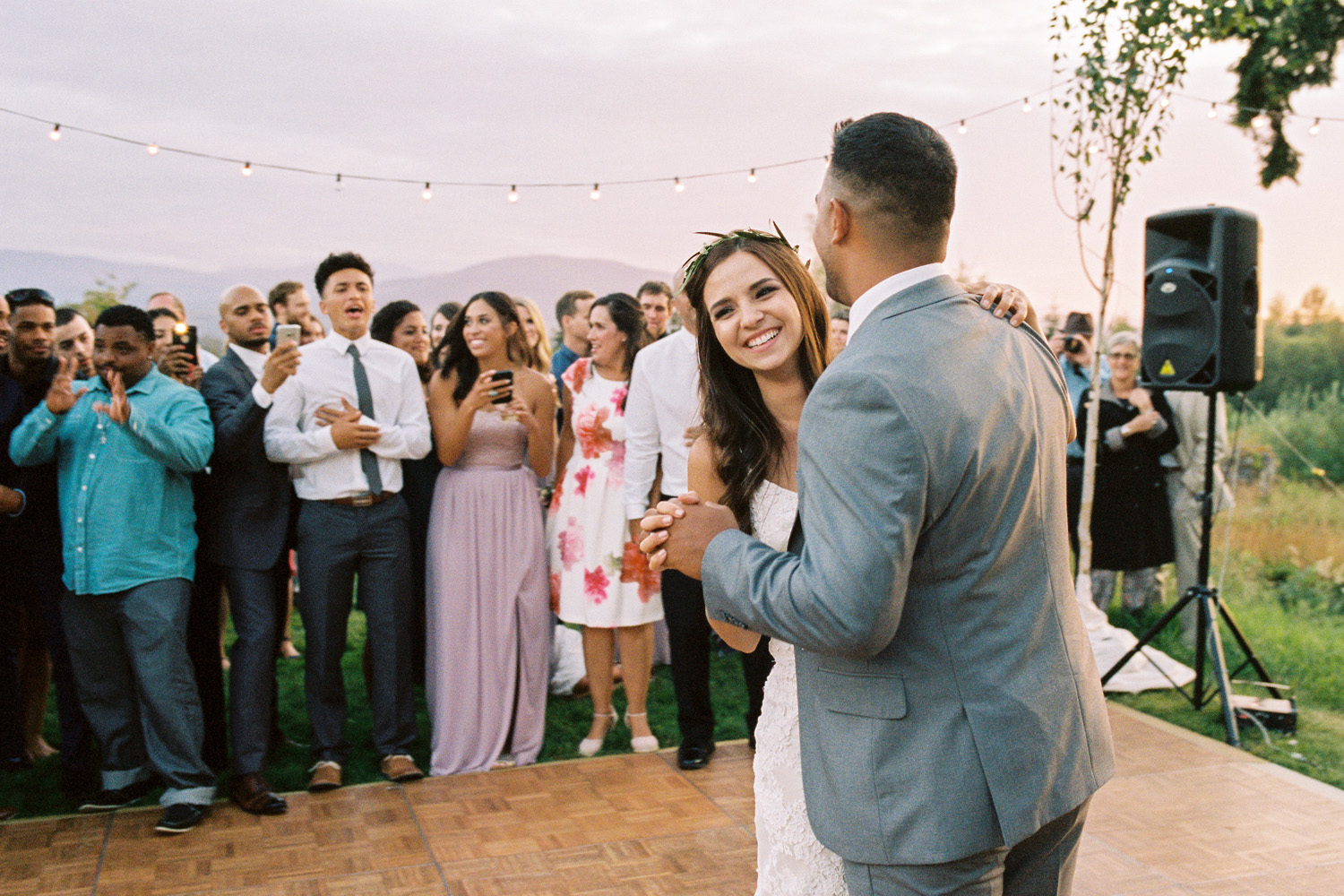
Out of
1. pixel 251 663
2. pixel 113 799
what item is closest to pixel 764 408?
pixel 251 663

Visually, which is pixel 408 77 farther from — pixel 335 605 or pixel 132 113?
pixel 335 605

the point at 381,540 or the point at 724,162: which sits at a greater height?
the point at 724,162

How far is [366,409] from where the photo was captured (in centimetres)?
401

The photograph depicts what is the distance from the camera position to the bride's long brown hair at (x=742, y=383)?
6.36 feet

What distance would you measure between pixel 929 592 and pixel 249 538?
Result: 10.3 feet

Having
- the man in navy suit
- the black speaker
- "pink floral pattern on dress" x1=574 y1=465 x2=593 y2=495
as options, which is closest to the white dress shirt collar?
the man in navy suit

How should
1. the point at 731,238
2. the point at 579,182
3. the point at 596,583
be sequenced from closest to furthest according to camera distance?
the point at 731,238 < the point at 596,583 < the point at 579,182

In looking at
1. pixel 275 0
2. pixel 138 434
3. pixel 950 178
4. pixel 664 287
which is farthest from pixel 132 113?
pixel 950 178

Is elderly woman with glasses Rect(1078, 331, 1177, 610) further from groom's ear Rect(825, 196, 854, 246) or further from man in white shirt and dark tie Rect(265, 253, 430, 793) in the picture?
groom's ear Rect(825, 196, 854, 246)

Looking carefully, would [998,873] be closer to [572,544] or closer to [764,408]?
[764,408]

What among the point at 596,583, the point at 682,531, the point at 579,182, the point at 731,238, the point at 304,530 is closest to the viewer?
the point at 682,531

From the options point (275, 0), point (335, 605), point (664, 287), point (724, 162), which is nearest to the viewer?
point (335, 605)

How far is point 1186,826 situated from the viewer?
352 cm

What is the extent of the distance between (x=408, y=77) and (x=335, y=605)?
5.59 meters
